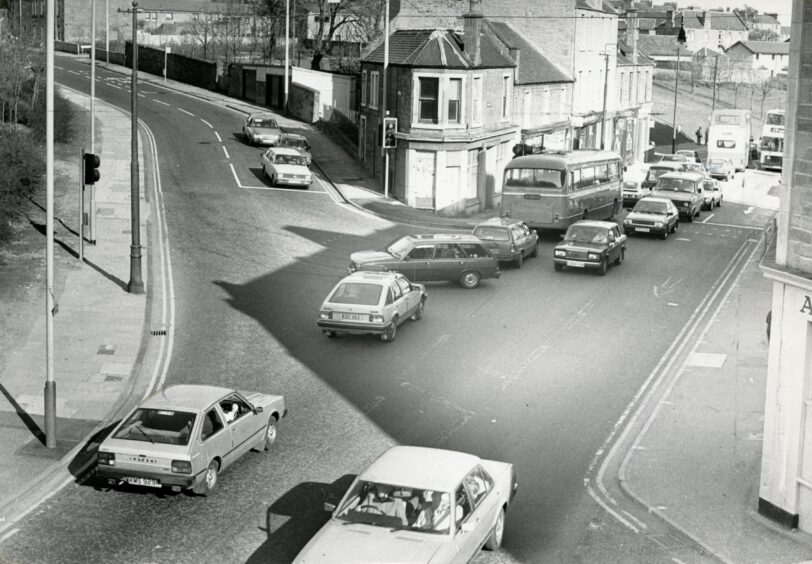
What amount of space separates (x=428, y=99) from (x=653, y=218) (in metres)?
11.7

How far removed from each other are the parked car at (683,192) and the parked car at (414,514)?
34263 millimetres

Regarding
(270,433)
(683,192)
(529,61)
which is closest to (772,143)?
(529,61)

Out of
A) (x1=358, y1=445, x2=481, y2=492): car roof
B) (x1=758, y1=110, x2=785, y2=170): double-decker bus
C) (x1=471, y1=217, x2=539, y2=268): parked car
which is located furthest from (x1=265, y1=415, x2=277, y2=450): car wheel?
(x1=758, y1=110, x2=785, y2=170): double-decker bus

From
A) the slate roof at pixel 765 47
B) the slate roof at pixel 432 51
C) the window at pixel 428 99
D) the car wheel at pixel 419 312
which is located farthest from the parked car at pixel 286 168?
the slate roof at pixel 765 47

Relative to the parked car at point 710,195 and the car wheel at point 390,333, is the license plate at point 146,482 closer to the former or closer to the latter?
the car wheel at point 390,333

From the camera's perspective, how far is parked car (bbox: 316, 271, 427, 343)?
1017 inches

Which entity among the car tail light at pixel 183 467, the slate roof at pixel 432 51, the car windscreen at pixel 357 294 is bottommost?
the car tail light at pixel 183 467

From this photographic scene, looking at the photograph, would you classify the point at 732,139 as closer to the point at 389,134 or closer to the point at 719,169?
the point at 719,169

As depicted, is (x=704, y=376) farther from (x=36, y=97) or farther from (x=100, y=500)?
(x=36, y=97)

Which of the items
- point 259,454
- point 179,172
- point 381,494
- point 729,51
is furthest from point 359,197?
point 729,51

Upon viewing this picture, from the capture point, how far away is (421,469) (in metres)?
14.6

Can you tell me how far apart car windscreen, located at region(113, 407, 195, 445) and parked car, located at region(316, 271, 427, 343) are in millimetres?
8891

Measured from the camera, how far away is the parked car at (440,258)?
3184cm

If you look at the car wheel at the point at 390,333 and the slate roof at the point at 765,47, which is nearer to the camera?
the car wheel at the point at 390,333
